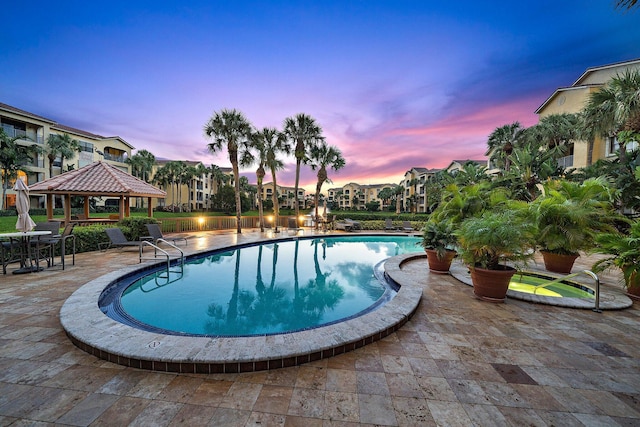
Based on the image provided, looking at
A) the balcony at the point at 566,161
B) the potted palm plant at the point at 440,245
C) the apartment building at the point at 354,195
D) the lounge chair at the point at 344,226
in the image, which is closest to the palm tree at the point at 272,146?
the lounge chair at the point at 344,226

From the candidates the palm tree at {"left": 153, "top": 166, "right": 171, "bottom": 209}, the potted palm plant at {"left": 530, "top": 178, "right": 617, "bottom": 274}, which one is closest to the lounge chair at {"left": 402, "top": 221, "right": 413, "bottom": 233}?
the potted palm plant at {"left": 530, "top": 178, "right": 617, "bottom": 274}

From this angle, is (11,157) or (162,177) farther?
(162,177)

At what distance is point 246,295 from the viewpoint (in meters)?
6.04

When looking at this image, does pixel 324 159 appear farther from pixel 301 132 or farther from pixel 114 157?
pixel 114 157

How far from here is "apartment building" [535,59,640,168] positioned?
17.5 m

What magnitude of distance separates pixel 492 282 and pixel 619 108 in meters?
7.48

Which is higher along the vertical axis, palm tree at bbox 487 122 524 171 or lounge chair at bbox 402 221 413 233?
palm tree at bbox 487 122 524 171

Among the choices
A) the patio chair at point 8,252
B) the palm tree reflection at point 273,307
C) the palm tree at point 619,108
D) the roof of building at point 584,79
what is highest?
the roof of building at point 584,79

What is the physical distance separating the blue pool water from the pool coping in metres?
0.69

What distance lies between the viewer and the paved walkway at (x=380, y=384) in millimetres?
2000

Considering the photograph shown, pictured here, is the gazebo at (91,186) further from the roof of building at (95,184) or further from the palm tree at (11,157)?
the palm tree at (11,157)

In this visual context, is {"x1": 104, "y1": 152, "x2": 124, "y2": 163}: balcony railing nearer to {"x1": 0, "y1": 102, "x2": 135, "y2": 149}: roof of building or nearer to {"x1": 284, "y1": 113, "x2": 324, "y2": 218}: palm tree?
{"x1": 0, "y1": 102, "x2": 135, "y2": 149}: roof of building

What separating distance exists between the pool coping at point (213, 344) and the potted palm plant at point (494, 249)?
6.90ft

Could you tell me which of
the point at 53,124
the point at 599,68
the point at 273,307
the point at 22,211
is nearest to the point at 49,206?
the point at 22,211
